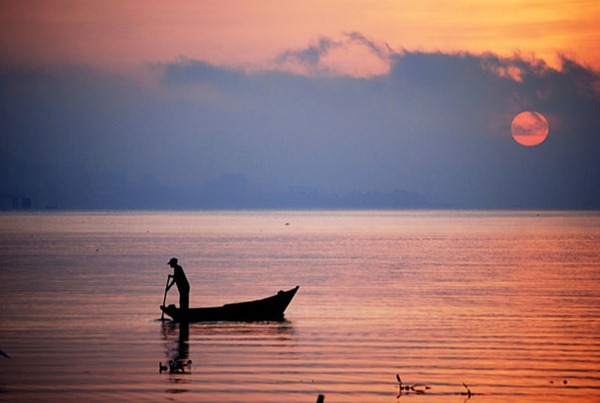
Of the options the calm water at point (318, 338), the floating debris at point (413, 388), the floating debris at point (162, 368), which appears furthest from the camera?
the floating debris at point (162, 368)

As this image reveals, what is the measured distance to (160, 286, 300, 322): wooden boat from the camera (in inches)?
1176

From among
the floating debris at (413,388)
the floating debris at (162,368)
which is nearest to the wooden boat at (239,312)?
the floating debris at (162,368)

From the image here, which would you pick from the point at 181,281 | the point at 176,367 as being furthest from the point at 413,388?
the point at 181,281

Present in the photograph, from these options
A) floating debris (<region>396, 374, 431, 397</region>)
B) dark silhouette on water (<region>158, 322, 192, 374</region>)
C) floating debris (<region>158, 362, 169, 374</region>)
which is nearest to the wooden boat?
dark silhouette on water (<region>158, 322, 192, 374</region>)

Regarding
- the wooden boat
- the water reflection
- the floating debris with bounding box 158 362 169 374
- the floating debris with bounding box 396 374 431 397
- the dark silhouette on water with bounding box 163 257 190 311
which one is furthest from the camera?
the wooden boat

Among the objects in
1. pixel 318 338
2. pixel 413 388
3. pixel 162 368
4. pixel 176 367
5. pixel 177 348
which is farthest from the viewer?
pixel 318 338

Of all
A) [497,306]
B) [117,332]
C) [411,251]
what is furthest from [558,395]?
[411,251]

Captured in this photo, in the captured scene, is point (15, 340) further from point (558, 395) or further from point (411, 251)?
point (411, 251)

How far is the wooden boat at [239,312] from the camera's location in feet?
98.0

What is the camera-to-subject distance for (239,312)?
30188 millimetres

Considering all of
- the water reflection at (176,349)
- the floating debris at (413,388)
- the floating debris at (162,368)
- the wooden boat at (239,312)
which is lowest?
the floating debris at (413,388)

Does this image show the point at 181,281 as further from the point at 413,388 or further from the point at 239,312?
the point at 413,388

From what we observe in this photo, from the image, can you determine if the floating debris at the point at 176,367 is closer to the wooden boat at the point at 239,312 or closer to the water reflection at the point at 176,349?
the water reflection at the point at 176,349

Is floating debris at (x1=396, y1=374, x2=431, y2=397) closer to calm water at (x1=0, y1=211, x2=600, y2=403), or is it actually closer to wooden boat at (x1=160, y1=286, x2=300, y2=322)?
calm water at (x1=0, y1=211, x2=600, y2=403)
